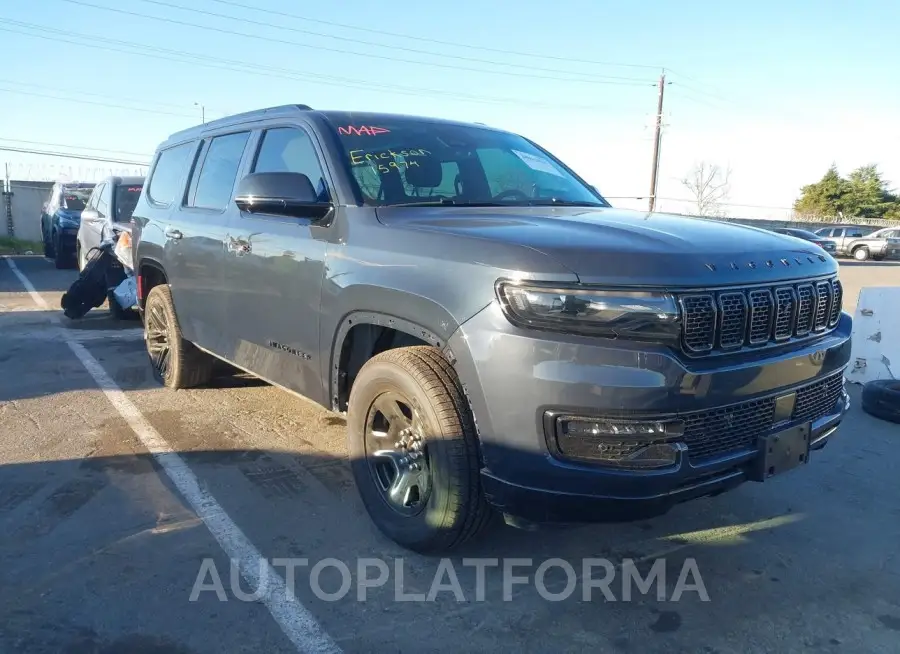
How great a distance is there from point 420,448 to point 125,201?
29.0 feet

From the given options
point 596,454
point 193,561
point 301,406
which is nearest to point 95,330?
point 301,406

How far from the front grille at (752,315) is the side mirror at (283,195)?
1816 millimetres

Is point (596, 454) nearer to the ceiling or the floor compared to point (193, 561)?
nearer to the ceiling

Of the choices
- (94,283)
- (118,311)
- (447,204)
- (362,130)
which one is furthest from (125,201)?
(447,204)

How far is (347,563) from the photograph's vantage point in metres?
3.15

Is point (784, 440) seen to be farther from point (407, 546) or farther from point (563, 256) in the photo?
point (407, 546)

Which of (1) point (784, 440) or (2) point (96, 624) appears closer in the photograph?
(2) point (96, 624)

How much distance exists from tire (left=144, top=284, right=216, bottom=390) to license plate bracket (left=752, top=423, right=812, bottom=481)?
4138 mm

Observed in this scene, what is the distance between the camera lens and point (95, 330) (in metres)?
8.55

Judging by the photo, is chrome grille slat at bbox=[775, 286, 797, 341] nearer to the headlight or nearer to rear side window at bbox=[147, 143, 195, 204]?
the headlight

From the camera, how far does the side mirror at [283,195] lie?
135 inches

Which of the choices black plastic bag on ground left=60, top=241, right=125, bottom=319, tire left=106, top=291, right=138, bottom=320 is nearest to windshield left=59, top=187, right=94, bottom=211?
black plastic bag on ground left=60, top=241, right=125, bottom=319

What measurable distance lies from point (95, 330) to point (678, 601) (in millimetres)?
7669

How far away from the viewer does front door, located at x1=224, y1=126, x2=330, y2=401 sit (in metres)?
3.67
